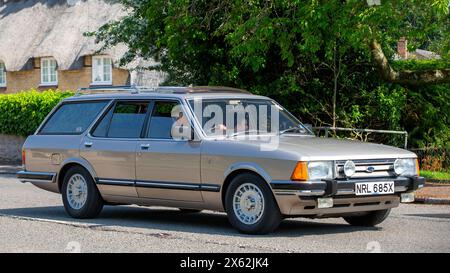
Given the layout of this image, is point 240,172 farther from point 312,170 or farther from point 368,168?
point 368,168

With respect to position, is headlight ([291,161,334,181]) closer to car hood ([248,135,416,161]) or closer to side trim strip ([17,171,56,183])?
car hood ([248,135,416,161])

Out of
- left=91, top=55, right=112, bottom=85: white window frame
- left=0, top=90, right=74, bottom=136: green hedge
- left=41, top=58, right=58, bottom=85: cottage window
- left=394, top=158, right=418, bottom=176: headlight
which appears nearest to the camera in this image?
left=394, top=158, right=418, bottom=176: headlight

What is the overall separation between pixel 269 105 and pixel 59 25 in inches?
1276

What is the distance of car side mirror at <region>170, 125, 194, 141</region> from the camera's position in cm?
1150

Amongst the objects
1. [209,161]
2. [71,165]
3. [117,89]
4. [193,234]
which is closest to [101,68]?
[117,89]

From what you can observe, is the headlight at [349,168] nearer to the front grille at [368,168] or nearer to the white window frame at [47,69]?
the front grille at [368,168]

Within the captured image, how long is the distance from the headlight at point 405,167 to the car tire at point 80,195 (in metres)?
4.11

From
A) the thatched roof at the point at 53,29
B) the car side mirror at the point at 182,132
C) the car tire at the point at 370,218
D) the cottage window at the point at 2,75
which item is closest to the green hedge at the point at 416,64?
the car tire at the point at 370,218

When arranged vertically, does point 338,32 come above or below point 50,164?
above

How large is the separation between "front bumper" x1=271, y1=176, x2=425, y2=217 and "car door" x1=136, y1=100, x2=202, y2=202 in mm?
1347

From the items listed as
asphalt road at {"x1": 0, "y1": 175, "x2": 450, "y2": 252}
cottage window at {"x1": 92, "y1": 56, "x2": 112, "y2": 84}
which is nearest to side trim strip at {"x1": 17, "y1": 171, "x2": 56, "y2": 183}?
asphalt road at {"x1": 0, "y1": 175, "x2": 450, "y2": 252}
